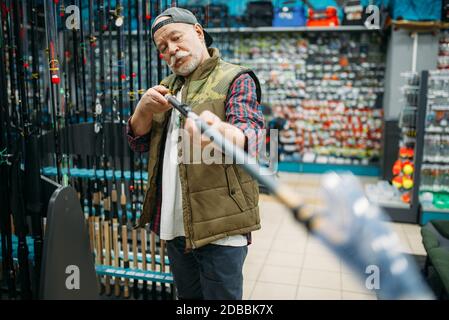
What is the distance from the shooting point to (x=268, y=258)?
13.3 feet

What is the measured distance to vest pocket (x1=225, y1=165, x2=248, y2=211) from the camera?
1536mm

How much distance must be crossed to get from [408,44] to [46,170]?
6.30m

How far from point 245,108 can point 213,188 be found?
1.11ft

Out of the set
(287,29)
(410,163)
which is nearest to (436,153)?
(410,163)

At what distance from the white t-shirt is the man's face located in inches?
6.1

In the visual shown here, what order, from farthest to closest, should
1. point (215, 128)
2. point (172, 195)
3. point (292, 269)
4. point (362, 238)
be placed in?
1. point (292, 269)
2. point (172, 195)
3. point (215, 128)
4. point (362, 238)

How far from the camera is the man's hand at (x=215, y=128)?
907mm

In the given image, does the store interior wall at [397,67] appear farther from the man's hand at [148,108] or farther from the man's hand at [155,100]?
the man's hand at [155,100]

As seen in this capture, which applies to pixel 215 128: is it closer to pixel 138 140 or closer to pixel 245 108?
pixel 245 108

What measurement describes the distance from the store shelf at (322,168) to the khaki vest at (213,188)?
655 cm

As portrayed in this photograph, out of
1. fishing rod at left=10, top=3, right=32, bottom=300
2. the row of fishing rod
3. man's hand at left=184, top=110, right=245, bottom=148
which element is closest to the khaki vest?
man's hand at left=184, top=110, right=245, bottom=148

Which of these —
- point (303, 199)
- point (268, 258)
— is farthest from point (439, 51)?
point (303, 199)

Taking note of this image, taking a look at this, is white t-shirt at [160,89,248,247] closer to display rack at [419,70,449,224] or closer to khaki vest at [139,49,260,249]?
khaki vest at [139,49,260,249]

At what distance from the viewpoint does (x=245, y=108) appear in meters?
1.41
